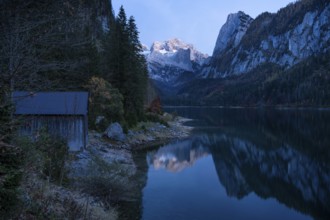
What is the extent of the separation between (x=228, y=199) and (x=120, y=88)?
108 feet

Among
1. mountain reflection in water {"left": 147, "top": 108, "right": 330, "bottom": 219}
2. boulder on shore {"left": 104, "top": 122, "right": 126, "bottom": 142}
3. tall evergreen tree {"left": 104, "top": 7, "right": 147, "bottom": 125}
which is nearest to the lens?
mountain reflection in water {"left": 147, "top": 108, "right": 330, "bottom": 219}

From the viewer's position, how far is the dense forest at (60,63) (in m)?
7.33

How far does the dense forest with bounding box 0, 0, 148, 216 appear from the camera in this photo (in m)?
7.33

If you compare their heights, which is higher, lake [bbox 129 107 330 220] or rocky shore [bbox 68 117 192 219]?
rocky shore [bbox 68 117 192 219]

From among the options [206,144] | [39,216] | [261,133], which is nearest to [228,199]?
[39,216]

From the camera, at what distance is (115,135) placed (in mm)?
42594

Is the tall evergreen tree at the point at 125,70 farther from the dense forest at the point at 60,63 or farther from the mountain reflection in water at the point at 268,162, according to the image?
the mountain reflection in water at the point at 268,162

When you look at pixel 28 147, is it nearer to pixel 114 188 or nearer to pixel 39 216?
pixel 39 216

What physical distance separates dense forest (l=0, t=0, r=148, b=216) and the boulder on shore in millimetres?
1319

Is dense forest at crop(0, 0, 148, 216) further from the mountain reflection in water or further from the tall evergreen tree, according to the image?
the mountain reflection in water

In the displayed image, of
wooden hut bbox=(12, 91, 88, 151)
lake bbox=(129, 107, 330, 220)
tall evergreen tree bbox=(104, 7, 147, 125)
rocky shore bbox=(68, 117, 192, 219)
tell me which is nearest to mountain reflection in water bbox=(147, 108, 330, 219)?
lake bbox=(129, 107, 330, 220)

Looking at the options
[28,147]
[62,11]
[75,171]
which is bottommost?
[75,171]

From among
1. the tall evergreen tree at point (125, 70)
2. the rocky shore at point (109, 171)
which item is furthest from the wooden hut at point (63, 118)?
the tall evergreen tree at point (125, 70)

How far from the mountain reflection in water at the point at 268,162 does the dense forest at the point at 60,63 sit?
1074 cm
